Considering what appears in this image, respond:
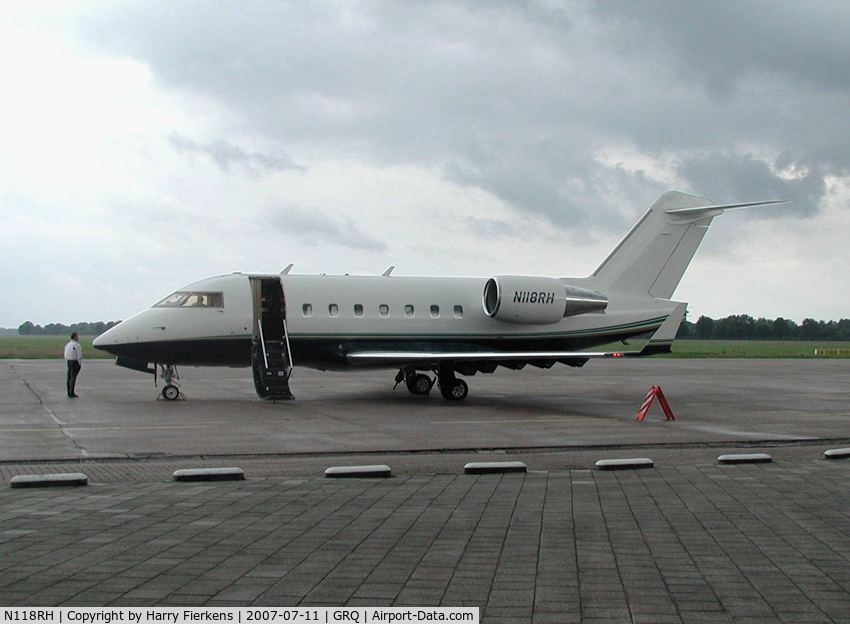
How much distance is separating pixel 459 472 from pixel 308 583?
18.1 feet

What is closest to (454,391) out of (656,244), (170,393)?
(170,393)

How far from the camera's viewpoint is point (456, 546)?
6984 millimetres

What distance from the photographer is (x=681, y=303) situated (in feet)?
81.1

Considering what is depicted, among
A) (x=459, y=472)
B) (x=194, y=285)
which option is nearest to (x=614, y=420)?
(x=459, y=472)

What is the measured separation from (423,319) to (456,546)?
54.5ft

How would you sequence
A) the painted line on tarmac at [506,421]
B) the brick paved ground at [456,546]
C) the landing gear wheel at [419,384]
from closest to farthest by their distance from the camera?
1. the brick paved ground at [456,546]
2. the painted line on tarmac at [506,421]
3. the landing gear wheel at [419,384]

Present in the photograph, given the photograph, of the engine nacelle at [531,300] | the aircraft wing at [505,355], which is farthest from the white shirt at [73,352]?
the engine nacelle at [531,300]

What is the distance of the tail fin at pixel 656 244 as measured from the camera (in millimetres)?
25625

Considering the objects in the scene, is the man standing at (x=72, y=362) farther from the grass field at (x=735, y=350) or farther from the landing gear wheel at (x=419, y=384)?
the grass field at (x=735, y=350)

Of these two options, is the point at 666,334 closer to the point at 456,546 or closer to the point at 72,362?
the point at 72,362

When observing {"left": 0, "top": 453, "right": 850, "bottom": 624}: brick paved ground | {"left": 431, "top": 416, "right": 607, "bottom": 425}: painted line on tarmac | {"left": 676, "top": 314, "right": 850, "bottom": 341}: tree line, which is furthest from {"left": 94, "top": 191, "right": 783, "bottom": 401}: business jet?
{"left": 676, "top": 314, "right": 850, "bottom": 341}: tree line

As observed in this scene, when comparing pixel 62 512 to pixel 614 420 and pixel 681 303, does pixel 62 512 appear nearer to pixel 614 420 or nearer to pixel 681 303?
pixel 614 420
